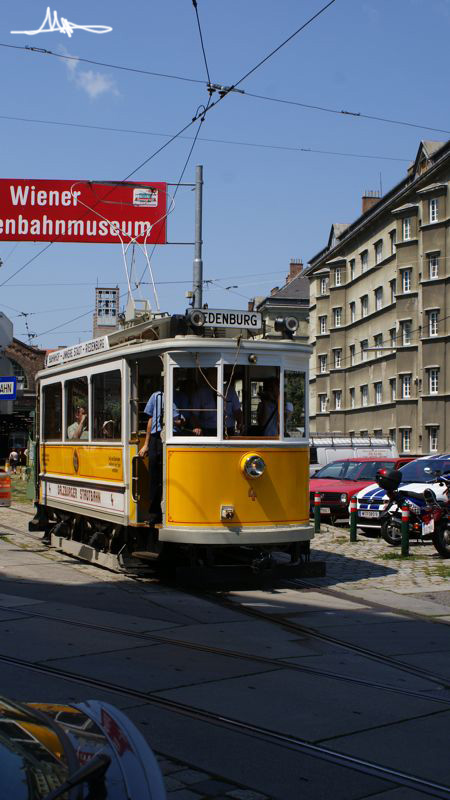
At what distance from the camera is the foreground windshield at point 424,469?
2142cm

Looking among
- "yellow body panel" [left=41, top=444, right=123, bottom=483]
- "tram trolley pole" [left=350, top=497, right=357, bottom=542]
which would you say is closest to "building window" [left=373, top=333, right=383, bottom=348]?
"tram trolley pole" [left=350, top=497, right=357, bottom=542]

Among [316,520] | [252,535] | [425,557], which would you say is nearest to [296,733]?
[252,535]

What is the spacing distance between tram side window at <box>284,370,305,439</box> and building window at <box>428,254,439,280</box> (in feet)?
121

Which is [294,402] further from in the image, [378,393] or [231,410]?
[378,393]

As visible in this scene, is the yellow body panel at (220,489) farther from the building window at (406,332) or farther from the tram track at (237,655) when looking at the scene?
the building window at (406,332)

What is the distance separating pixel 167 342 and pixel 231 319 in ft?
3.06

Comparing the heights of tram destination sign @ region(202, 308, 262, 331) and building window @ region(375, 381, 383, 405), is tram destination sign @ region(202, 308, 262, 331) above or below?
below

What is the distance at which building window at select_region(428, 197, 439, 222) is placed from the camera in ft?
158

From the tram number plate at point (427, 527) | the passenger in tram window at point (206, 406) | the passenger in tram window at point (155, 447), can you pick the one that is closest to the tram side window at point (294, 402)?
the passenger in tram window at point (206, 406)

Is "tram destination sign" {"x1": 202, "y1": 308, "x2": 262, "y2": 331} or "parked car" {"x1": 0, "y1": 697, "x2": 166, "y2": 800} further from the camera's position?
"tram destination sign" {"x1": 202, "y1": 308, "x2": 262, "y2": 331}

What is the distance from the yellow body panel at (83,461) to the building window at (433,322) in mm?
→ 33343

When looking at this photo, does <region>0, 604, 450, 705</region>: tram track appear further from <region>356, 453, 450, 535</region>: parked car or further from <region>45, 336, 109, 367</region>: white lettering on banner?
<region>356, 453, 450, 535</region>: parked car

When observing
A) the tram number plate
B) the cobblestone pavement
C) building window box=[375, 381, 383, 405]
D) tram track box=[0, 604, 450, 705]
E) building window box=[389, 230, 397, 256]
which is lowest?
the cobblestone pavement

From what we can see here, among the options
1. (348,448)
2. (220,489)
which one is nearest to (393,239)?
(348,448)
